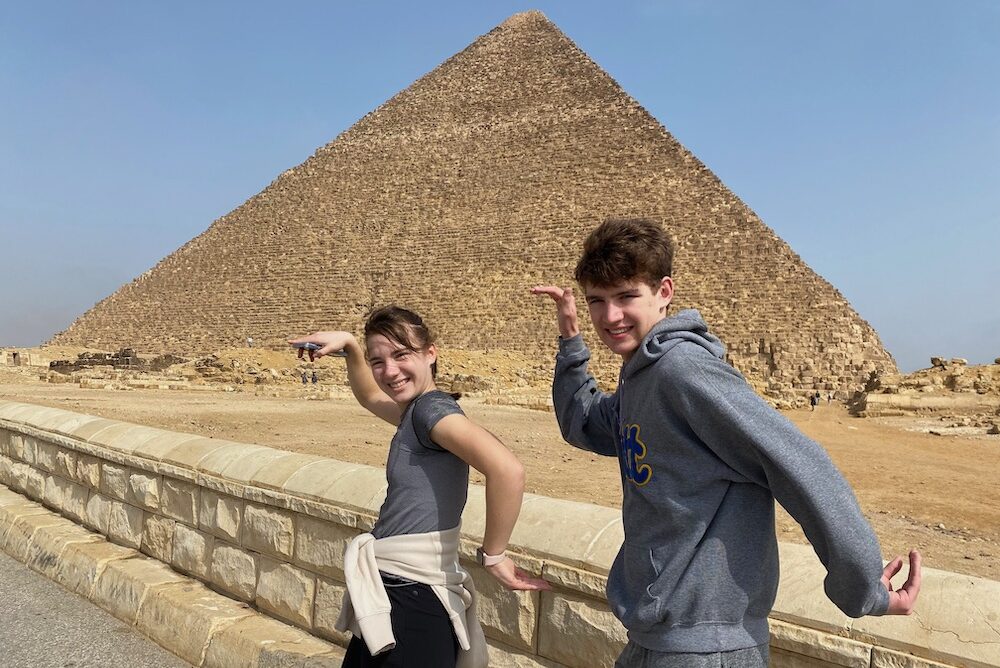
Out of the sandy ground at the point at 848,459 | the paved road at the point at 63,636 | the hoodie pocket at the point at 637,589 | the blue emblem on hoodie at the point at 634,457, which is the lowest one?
the sandy ground at the point at 848,459

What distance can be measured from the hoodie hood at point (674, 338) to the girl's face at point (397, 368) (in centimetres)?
62

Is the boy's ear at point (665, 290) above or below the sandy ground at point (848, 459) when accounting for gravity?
above

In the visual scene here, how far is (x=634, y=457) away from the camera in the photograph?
1268 millimetres

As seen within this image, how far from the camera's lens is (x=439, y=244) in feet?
194

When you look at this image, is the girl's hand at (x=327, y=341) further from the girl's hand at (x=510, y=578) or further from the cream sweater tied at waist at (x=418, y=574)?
the girl's hand at (x=510, y=578)

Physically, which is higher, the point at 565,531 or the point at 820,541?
the point at 820,541

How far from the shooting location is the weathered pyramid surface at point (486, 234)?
4822 cm

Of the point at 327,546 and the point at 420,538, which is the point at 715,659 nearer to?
the point at 420,538

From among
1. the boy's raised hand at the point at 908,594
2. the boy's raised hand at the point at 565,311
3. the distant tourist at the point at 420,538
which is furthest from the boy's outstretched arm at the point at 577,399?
the boy's raised hand at the point at 908,594

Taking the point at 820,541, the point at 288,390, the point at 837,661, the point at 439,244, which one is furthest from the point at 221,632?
the point at 439,244

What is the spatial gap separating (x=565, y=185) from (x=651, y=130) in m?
9.17

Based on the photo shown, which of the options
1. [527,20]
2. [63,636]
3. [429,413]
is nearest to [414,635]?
[429,413]

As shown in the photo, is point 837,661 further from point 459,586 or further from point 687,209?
point 687,209

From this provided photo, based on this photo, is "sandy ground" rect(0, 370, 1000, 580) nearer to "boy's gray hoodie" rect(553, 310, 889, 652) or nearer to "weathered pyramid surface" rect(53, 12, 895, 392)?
"boy's gray hoodie" rect(553, 310, 889, 652)
